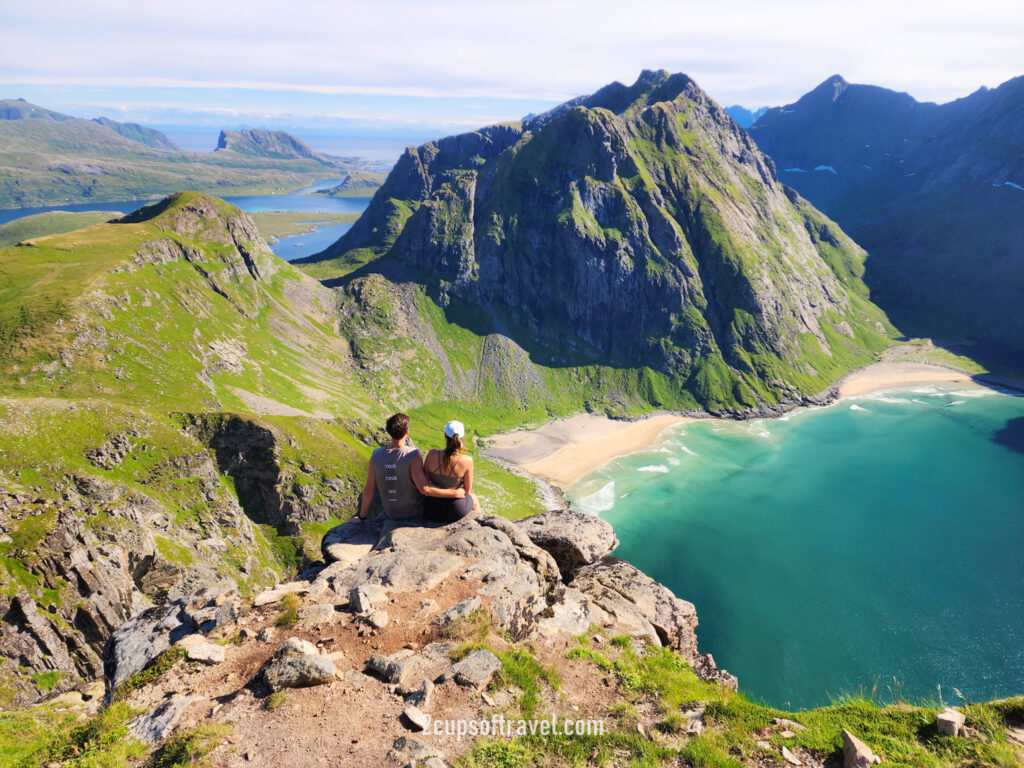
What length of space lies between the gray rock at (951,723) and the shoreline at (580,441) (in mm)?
114498

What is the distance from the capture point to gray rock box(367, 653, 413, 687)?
12.6 metres

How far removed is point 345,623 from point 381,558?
10.5 feet

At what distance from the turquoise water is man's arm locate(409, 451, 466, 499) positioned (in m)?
60.1

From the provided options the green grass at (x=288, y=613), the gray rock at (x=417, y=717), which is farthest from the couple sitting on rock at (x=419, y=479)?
the gray rock at (x=417, y=717)

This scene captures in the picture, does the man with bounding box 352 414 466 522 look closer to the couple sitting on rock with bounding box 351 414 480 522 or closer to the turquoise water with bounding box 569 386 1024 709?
the couple sitting on rock with bounding box 351 414 480 522

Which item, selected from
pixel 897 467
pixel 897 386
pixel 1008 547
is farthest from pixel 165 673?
pixel 897 386

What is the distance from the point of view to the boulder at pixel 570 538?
2488 cm

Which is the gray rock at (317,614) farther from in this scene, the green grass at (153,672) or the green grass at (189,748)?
the green grass at (189,748)

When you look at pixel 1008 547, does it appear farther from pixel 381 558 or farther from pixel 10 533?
pixel 10 533

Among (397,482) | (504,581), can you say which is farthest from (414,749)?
(397,482)

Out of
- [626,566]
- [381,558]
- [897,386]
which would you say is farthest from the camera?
[897,386]

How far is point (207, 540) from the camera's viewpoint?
64188 mm

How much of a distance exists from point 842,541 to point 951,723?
373ft

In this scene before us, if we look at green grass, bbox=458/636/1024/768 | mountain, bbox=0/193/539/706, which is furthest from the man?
mountain, bbox=0/193/539/706
